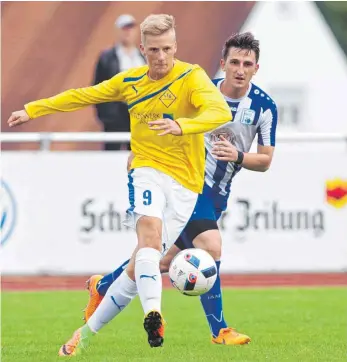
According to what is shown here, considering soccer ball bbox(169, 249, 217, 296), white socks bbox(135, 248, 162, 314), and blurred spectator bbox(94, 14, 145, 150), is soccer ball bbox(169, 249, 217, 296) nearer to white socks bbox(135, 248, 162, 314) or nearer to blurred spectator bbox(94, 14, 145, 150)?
white socks bbox(135, 248, 162, 314)

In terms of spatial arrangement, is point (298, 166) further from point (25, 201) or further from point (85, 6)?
point (85, 6)

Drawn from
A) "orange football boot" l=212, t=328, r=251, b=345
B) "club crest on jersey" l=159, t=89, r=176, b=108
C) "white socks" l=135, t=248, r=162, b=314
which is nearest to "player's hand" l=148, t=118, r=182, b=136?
"club crest on jersey" l=159, t=89, r=176, b=108

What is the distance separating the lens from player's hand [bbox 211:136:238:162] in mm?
8219

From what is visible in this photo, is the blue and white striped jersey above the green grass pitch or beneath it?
above

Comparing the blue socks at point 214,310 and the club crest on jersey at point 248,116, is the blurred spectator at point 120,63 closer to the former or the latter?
the club crest on jersey at point 248,116

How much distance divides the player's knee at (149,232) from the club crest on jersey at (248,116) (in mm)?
1395

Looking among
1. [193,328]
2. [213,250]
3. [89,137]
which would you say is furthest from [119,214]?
[213,250]

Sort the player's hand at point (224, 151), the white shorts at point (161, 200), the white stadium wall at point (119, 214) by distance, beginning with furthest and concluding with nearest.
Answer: the white stadium wall at point (119, 214)
the player's hand at point (224, 151)
the white shorts at point (161, 200)

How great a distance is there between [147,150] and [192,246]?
96cm

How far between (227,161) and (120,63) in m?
7.71

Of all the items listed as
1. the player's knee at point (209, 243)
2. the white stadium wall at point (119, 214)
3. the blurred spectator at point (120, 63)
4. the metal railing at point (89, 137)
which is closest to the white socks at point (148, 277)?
the player's knee at point (209, 243)

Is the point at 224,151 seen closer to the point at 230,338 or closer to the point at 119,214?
the point at 230,338

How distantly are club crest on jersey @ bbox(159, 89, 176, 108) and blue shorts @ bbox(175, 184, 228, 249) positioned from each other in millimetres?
988

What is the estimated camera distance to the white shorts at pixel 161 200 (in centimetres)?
785
